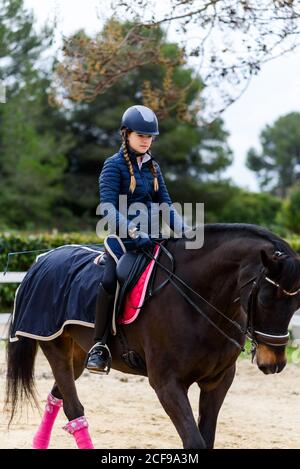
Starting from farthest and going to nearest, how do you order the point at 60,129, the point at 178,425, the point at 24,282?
the point at 60,129
the point at 24,282
the point at 178,425

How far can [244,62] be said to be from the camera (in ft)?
28.3

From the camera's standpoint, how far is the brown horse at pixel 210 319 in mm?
3914

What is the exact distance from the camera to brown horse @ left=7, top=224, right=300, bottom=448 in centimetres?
391

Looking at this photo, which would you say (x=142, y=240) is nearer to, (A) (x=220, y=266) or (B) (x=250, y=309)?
(A) (x=220, y=266)

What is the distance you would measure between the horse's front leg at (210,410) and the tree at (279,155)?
77132mm

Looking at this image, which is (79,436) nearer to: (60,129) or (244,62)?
(244,62)

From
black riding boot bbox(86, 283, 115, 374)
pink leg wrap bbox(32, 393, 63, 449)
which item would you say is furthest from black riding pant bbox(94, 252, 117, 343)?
pink leg wrap bbox(32, 393, 63, 449)

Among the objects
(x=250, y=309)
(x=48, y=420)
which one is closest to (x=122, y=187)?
(x=250, y=309)

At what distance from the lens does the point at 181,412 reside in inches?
163

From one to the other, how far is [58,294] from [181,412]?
1406mm

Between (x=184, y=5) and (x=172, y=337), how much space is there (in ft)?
16.9

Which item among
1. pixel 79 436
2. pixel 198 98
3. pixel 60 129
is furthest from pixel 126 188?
pixel 60 129

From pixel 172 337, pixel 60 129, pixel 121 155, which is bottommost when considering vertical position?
pixel 172 337

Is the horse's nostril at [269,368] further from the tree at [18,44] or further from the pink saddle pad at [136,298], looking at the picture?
the tree at [18,44]
